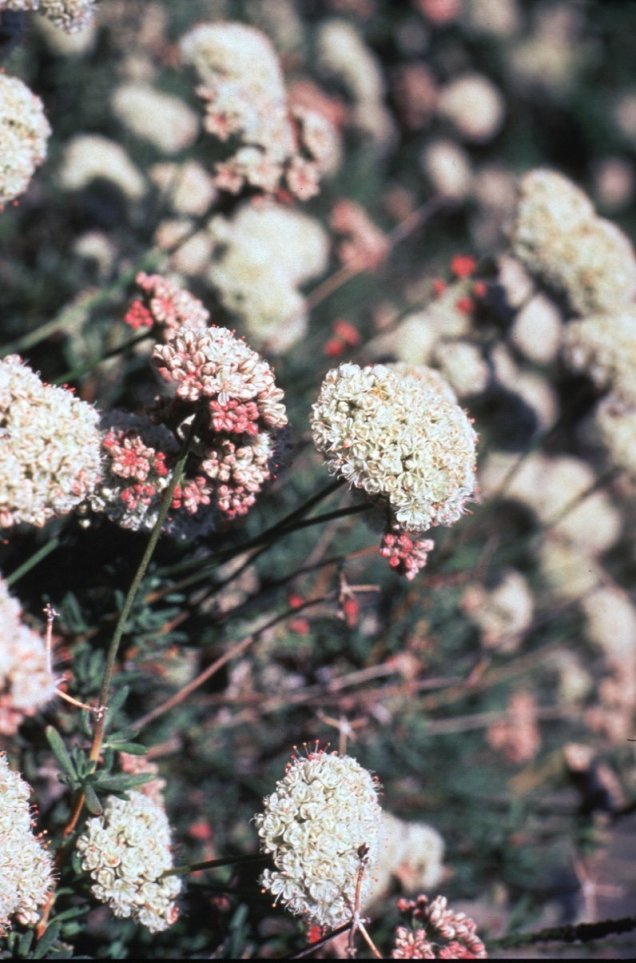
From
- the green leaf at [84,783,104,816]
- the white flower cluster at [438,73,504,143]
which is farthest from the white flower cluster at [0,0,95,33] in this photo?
the white flower cluster at [438,73,504,143]

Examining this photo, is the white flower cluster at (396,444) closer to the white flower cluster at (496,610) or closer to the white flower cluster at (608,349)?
the white flower cluster at (608,349)

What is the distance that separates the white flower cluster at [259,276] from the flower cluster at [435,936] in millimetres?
2888

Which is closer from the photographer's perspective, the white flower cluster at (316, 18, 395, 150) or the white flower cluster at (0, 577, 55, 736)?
the white flower cluster at (0, 577, 55, 736)

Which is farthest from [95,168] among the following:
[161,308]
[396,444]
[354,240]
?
[396,444]

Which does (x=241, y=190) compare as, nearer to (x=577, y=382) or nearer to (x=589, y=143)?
(x=577, y=382)

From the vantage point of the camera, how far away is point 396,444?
2.44 metres

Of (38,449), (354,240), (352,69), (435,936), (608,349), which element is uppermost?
(352,69)

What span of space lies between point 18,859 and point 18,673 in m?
0.79

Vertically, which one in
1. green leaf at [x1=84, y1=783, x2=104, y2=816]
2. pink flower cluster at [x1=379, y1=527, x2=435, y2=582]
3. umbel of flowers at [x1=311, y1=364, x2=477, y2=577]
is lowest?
green leaf at [x1=84, y1=783, x2=104, y2=816]

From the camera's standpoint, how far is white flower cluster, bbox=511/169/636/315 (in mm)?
3982

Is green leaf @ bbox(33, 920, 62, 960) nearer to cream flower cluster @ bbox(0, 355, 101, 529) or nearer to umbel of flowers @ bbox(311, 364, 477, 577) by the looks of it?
cream flower cluster @ bbox(0, 355, 101, 529)

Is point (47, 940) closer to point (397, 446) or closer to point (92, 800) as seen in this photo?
point (92, 800)

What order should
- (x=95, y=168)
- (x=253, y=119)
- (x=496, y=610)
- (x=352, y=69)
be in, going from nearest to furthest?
(x=253, y=119)
(x=95, y=168)
(x=496, y=610)
(x=352, y=69)

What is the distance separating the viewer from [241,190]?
3756 millimetres
